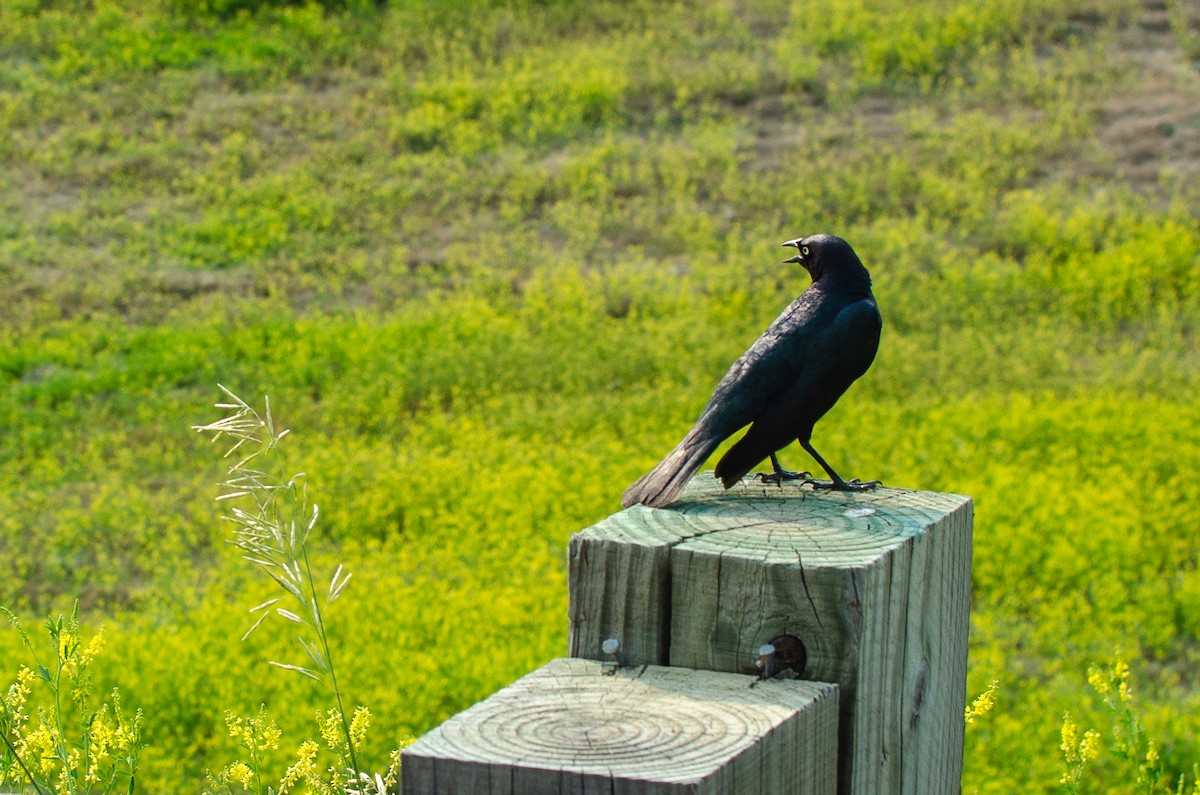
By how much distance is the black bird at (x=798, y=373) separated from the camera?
2.53 meters

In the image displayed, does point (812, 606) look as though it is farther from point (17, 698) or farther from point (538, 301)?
point (538, 301)

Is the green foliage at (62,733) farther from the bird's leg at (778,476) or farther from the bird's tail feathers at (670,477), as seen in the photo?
the bird's leg at (778,476)

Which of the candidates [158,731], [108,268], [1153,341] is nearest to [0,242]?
[108,268]

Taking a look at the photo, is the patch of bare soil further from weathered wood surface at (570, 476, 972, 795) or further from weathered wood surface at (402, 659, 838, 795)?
weathered wood surface at (402, 659, 838, 795)

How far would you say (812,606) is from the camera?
177 centimetres

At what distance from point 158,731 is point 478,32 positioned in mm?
14686

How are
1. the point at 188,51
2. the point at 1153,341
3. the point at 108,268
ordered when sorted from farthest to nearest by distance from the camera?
the point at 188,51 < the point at 108,268 < the point at 1153,341

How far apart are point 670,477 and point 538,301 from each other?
407 inches

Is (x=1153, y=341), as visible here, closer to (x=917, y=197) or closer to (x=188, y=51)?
(x=917, y=197)

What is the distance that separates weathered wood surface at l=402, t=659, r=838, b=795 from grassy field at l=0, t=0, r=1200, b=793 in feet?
4.37

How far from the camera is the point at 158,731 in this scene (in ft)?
18.8

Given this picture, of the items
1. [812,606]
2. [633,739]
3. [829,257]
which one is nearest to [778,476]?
[829,257]

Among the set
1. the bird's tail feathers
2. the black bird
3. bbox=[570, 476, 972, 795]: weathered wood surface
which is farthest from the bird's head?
bbox=[570, 476, 972, 795]: weathered wood surface

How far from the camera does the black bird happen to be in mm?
2525
